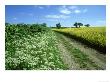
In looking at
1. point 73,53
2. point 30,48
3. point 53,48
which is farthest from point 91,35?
point 30,48

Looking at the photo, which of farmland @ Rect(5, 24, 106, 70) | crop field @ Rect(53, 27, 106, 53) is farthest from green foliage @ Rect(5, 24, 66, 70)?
crop field @ Rect(53, 27, 106, 53)

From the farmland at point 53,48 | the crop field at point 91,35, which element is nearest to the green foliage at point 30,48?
the farmland at point 53,48

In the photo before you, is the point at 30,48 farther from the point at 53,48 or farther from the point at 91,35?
the point at 91,35

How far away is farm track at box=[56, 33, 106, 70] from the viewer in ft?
14.3

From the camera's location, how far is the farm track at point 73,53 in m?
4.36

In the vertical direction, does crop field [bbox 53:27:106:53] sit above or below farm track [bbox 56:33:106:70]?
above

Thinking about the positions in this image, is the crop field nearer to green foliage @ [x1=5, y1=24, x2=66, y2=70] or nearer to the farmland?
the farmland

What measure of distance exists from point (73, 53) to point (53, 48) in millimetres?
278

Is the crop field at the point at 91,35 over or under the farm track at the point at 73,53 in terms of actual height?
over

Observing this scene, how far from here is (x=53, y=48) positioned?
4543 mm

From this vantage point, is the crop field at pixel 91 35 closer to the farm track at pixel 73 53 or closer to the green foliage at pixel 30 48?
the farm track at pixel 73 53

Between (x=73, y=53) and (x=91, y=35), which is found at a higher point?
(x=91, y=35)
